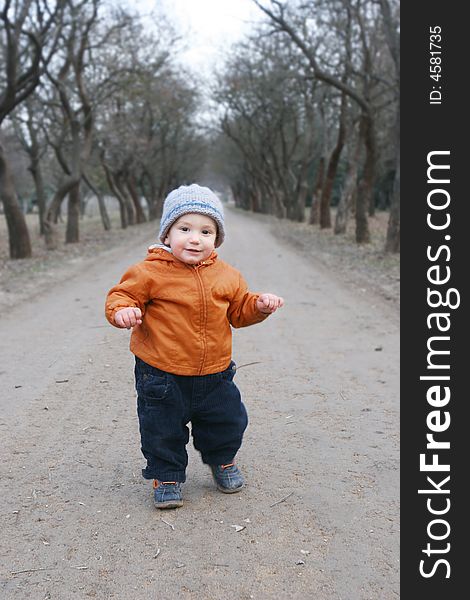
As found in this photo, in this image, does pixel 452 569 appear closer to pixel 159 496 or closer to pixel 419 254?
pixel 159 496

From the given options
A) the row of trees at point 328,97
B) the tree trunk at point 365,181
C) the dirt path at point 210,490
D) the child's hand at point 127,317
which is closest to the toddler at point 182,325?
the child's hand at point 127,317

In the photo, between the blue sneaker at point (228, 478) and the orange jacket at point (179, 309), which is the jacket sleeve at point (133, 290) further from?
the blue sneaker at point (228, 478)

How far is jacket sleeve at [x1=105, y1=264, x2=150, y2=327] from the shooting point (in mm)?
3161

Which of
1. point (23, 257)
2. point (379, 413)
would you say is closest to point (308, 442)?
point (379, 413)

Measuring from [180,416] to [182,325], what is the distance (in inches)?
19.2

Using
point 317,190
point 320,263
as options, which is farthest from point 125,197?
point 320,263

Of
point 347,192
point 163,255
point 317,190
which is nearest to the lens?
point 163,255

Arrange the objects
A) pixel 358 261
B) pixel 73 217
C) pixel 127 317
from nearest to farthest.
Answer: pixel 127 317 < pixel 358 261 < pixel 73 217

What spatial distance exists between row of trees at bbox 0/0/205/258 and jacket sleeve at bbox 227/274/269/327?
12.9m

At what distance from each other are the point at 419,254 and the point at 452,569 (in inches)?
80.8

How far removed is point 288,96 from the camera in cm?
3139

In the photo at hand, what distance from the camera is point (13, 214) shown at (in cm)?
1561

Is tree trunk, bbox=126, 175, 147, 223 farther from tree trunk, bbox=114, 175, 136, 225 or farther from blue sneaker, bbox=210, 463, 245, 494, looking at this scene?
blue sneaker, bbox=210, 463, 245, 494

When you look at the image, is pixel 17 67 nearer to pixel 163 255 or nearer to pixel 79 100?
pixel 79 100
